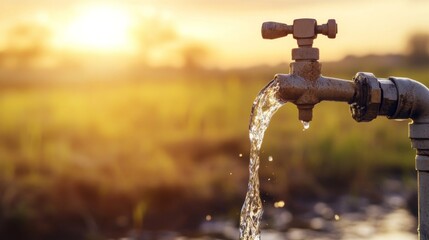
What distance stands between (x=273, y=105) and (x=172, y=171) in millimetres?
4926

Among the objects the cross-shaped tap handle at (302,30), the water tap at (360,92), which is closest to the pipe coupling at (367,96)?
the water tap at (360,92)

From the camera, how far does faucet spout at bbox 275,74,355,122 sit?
2070mm

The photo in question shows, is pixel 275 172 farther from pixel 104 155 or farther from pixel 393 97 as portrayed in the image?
pixel 393 97

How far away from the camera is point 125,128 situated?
8.07 metres

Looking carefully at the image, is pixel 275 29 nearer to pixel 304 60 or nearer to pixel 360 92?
pixel 304 60

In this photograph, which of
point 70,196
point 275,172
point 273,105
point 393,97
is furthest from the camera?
point 275,172

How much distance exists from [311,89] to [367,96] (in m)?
0.16

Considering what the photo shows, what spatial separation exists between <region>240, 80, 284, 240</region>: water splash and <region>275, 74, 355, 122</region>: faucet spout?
31 mm

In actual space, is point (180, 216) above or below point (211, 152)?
below

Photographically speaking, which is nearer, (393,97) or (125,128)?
(393,97)

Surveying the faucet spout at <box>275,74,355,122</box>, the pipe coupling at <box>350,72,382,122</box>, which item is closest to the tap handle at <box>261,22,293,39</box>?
the faucet spout at <box>275,74,355,122</box>

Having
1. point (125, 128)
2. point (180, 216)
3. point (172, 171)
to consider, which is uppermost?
point (125, 128)

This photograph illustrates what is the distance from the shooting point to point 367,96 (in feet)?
6.78

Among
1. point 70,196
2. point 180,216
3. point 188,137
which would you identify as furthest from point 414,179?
point 70,196
